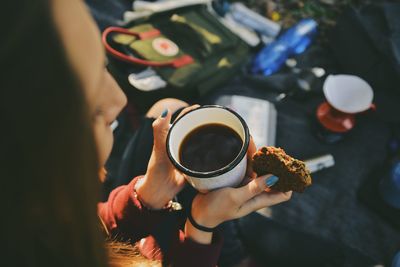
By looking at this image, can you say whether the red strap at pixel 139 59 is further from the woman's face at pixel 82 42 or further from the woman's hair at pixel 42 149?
the woman's hair at pixel 42 149

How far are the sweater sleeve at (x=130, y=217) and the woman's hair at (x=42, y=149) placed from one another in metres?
0.62

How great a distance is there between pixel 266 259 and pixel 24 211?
1.09 metres

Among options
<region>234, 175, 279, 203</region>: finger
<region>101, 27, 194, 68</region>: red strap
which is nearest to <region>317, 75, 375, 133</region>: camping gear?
<region>101, 27, 194, 68</region>: red strap

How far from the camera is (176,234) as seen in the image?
1.22 m

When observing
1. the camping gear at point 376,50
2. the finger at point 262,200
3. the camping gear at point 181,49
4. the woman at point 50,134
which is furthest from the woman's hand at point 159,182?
the camping gear at point 376,50

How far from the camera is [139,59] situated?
1.81 metres

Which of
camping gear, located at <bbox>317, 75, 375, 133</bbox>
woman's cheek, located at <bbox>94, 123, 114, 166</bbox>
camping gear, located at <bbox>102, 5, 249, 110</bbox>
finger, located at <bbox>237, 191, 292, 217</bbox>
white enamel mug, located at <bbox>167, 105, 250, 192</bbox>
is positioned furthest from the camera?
camping gear, located at <bbox>102, 5, 249, 110</bbox>

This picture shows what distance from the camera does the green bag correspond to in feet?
6.00

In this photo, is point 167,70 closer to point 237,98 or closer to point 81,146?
point 237,98

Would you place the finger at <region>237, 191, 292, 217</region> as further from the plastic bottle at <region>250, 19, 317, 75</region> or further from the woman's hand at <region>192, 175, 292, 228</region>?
the plastic bottle at <region>250, 19, 317, 75</region>

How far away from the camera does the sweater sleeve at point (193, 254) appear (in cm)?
113

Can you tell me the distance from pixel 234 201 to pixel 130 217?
0.46 m

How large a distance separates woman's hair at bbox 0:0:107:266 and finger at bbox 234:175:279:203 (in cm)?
47

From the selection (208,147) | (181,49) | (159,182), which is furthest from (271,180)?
(181,49)
